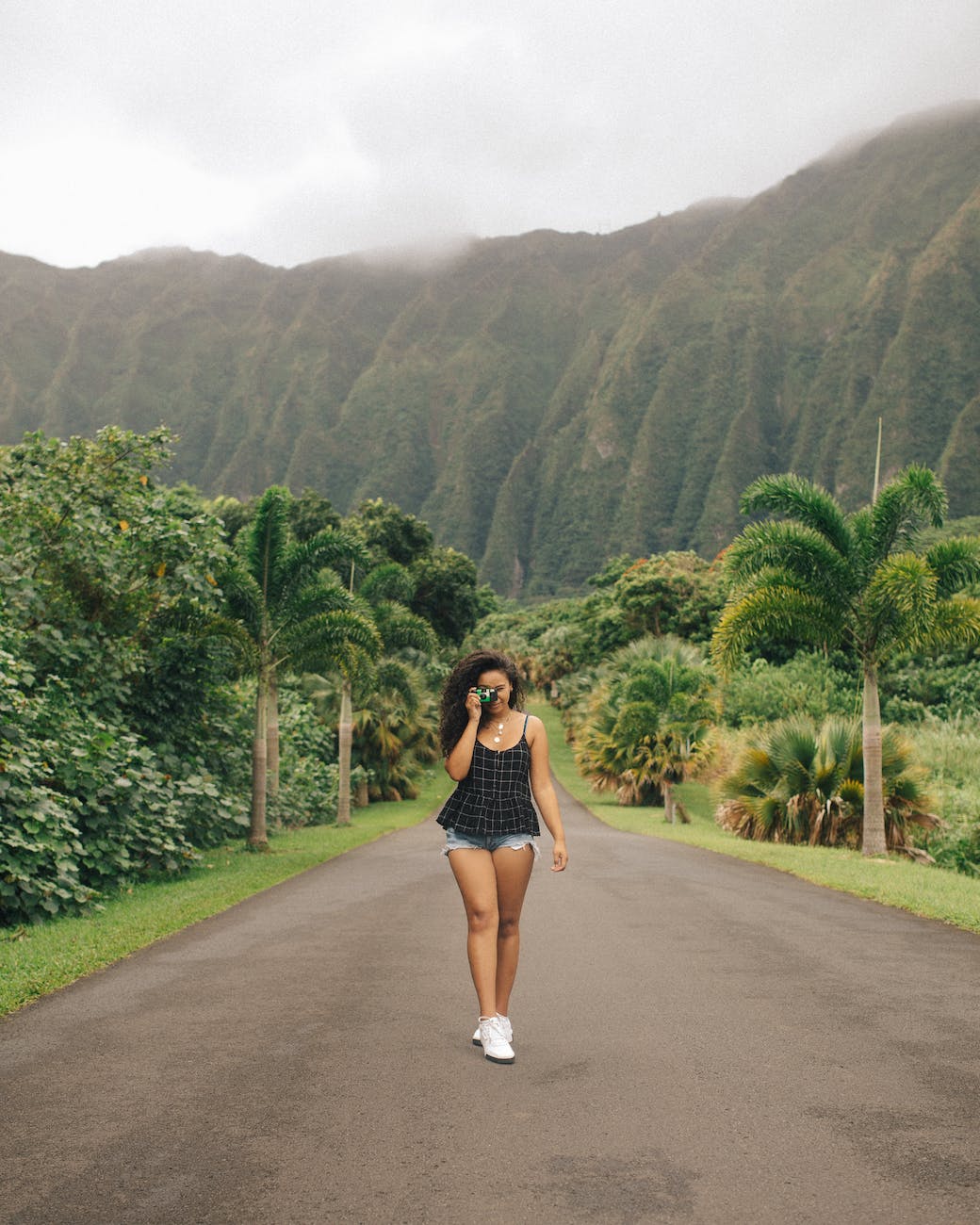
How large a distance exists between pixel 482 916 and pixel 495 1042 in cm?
60

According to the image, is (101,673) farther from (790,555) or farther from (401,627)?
(401,627)

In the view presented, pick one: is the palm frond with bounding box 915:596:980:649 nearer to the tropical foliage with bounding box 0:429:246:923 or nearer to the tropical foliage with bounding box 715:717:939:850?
the tropical foliage with bounding box 715:717:939:850

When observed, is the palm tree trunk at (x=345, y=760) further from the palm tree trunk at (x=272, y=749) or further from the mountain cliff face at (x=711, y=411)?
the mountain cliff face at (x=711, y=411)

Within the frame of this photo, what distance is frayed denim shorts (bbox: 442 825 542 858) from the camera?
17.3 feet

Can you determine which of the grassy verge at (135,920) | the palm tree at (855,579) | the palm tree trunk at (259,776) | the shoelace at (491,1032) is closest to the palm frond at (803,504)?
the palm tree at (855,579)

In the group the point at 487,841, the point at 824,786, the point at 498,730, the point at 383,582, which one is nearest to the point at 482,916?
the point at 487,841

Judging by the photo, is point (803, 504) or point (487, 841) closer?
point (487, 841)

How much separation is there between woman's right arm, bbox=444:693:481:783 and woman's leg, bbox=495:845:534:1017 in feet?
1.45

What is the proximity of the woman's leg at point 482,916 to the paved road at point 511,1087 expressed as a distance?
0.37 meters

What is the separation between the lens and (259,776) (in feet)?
67.7

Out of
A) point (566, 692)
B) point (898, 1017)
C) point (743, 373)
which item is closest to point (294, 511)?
point (566, 692)

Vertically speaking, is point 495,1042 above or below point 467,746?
below

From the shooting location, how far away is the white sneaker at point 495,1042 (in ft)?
16.6

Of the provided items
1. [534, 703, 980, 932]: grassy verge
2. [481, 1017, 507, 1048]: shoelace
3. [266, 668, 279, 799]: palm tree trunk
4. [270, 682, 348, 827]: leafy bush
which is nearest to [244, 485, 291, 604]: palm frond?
[266, 668, 279, 799]: palm tree trunk
